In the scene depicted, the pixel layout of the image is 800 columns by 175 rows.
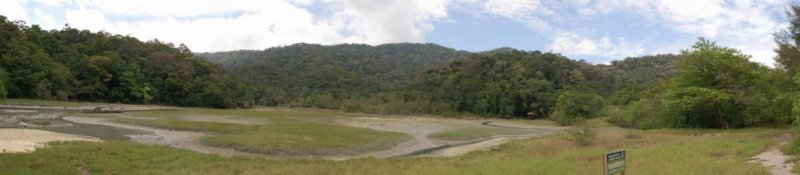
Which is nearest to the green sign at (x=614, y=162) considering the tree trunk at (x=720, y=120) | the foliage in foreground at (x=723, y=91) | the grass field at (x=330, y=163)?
the grass field at (x=330, y=163)

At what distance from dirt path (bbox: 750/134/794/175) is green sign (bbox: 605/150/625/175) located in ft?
18.1

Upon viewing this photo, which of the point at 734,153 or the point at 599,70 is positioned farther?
the point at 599,70

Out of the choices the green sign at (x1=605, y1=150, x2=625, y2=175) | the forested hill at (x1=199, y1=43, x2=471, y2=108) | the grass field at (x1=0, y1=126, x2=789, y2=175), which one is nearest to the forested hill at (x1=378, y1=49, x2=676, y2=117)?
the forested hill at (x1=199, y1=43, x2=471, y2=108)

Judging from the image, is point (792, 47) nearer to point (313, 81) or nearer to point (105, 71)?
point (105, 71)

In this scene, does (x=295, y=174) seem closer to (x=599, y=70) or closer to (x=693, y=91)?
(x=693, y=91)

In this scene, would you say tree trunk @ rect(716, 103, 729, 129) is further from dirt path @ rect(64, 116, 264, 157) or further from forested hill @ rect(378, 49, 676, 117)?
forested hill @ rect(378, 49, 676, 117)

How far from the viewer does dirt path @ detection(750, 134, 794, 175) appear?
15617 millimetres

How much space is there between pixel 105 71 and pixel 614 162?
3989 inches

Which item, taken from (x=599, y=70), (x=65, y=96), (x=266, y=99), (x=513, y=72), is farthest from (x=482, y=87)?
(x=65, y=96)

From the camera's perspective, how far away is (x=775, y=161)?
57.9 ft

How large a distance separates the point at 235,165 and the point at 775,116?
36.9 m

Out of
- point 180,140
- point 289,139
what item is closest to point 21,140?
point 180,140

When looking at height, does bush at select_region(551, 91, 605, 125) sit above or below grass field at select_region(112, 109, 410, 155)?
above

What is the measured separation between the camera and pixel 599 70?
134m
